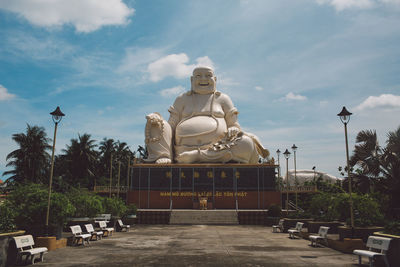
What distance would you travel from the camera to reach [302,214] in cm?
1423

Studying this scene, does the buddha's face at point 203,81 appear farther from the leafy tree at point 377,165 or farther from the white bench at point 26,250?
the white bench at point 26,250

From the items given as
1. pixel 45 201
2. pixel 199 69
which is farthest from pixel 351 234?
pixel 199 69

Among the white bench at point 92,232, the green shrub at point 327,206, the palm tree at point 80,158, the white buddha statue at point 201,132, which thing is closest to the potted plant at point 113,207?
the white bench at point 92,232

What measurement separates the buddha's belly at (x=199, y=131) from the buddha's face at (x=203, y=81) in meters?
2.48

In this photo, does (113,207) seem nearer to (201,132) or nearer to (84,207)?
(84,207)

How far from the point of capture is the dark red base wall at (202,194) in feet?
68.4

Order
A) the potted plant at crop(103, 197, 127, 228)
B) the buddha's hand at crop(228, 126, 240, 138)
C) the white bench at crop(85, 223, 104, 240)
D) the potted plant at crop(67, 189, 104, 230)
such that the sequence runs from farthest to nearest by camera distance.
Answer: the buddha's hand at crop(228, 126, 240, 138)
the potted plant at crop(103, 197, 127, 228)
the potted plant at crop(67, 189, 104, 230)
the white bench at crop(85, 223, 104, 240)

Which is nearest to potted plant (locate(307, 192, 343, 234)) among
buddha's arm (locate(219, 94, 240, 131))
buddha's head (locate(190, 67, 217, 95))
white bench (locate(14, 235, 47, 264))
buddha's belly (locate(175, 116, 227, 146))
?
white bench (locate(14, 235, 47, 264))

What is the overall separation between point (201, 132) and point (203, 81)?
14.1 feet

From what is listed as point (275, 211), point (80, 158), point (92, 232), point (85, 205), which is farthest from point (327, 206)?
point (80, 158)

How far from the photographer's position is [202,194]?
21078 mm

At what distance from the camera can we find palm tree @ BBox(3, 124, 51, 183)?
2706cm

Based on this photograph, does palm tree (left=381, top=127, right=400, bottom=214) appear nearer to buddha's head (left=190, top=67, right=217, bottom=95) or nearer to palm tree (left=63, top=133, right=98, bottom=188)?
buddha's head (left=190, top=67, right=217, bottom=95)

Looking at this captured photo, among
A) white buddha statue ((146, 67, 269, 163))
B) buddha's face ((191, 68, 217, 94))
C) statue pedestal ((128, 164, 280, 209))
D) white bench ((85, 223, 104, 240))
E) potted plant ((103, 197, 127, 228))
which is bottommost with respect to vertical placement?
white bench ((85, 223, 104, 240))
